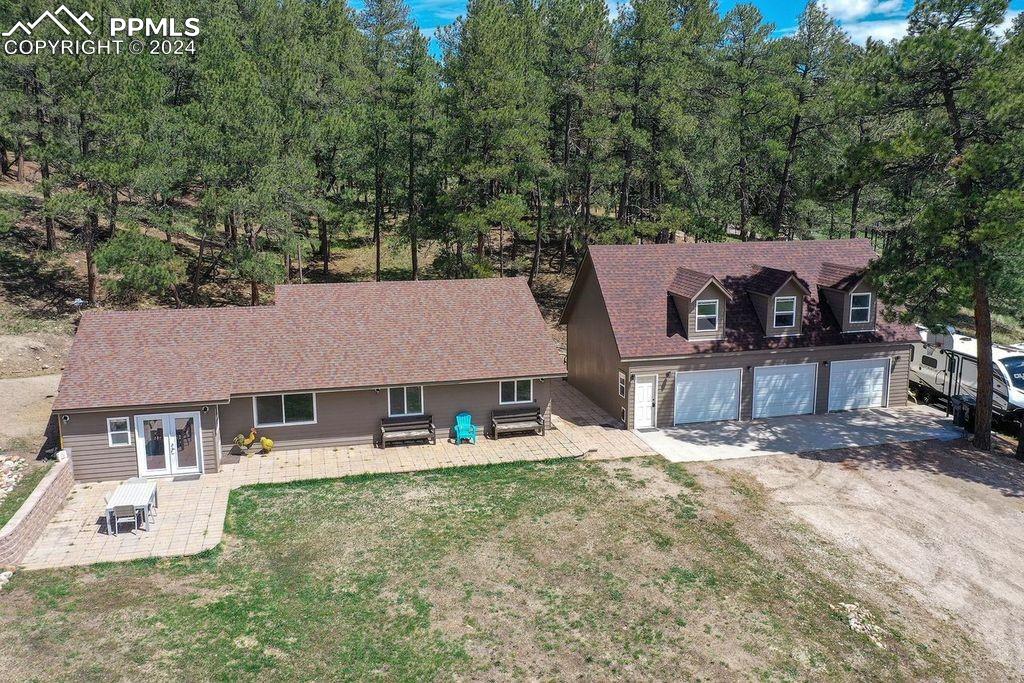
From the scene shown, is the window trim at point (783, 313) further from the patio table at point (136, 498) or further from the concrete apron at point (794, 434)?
the patio table at point (136, 498)

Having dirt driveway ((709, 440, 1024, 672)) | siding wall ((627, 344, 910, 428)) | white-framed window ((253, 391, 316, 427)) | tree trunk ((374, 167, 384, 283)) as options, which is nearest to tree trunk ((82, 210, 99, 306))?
tree trunk ((374, 167, 384, 283))

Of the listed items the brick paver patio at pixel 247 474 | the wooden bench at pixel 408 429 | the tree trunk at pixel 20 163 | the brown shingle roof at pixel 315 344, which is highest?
the tree trunk at pixel 20 163

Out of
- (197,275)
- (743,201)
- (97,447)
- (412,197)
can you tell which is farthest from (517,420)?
(743,201)

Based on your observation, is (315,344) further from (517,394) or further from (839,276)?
(839,276)

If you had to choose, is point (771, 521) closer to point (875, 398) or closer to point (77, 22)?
point (875, 398)

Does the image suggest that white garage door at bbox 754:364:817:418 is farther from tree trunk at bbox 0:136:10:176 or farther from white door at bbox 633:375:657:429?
tree trunk at bbox 0:136:10:176

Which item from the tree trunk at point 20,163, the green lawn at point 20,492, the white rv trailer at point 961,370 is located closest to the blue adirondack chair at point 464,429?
the green lawn at point 20,492

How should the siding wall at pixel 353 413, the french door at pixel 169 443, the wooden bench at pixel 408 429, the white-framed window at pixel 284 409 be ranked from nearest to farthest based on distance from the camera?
the french door at pixel 169 443, the siding wall at pixel 353 413, the white-framed window at pixel 284 409, the wooden bench at pixel 408 429
